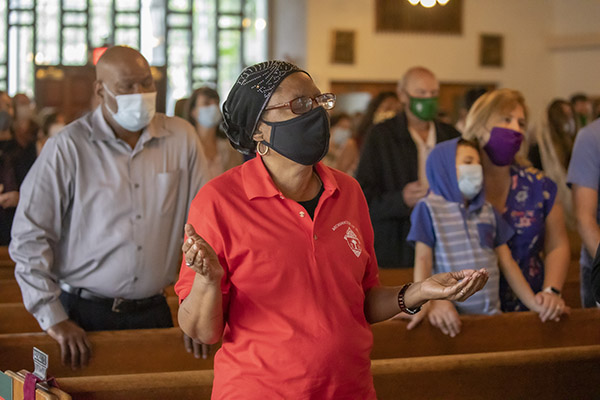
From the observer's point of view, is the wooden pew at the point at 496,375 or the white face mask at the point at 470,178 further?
the white face mask at the point at 470,178

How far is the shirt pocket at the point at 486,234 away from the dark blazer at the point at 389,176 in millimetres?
1040

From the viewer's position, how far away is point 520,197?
349cm

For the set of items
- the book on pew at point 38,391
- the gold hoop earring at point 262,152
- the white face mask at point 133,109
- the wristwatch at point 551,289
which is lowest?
the book on pew at point 38,391

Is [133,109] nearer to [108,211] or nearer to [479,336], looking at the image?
[108,211]

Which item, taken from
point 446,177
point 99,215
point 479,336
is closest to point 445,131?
point 446,177

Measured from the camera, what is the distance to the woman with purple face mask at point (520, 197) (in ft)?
11.1

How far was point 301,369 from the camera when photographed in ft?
6.28

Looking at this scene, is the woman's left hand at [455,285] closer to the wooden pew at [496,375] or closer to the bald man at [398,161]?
the wooden pew at [496,375]

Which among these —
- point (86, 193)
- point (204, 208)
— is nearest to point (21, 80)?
point (86, 193)

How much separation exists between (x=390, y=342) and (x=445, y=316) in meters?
0.27

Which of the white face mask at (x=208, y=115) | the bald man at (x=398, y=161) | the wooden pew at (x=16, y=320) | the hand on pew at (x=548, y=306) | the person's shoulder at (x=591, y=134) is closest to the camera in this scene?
the hand on pew at (x=548, y=306)

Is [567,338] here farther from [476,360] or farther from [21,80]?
[21,80]

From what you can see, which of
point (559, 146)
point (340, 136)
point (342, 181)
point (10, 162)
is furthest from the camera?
point (340, 136)

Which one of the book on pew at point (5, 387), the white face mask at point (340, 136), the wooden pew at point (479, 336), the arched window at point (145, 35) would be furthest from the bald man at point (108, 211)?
the arched window at point (145, 35)
